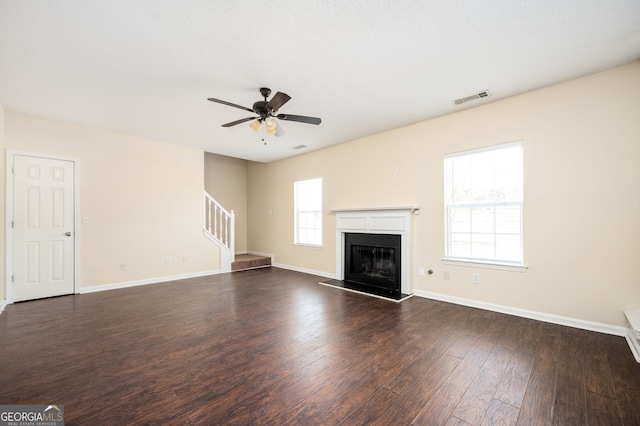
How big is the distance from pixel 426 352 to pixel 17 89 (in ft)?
17.8

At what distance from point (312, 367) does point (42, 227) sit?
4813 mm

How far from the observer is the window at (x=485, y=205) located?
3.48 metres

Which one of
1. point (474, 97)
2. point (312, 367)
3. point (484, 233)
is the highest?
point (474, 97)

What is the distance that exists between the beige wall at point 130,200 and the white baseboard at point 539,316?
4786 millimetres

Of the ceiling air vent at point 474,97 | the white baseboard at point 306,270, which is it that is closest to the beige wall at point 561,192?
the ceiling air vent at point 474,97

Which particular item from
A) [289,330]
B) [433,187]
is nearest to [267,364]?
[289,330]

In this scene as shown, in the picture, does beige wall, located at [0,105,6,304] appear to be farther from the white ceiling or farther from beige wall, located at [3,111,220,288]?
the white ceiling

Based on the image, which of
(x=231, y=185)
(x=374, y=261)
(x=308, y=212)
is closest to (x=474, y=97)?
(x=374, y=261)

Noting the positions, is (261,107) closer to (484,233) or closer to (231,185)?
(484,233)

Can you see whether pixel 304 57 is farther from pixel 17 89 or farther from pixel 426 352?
pixel 17 89

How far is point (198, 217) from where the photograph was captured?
5949 millimetres

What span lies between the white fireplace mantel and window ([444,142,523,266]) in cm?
60

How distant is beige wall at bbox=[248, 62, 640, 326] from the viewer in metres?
2.80

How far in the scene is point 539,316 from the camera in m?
3.24
